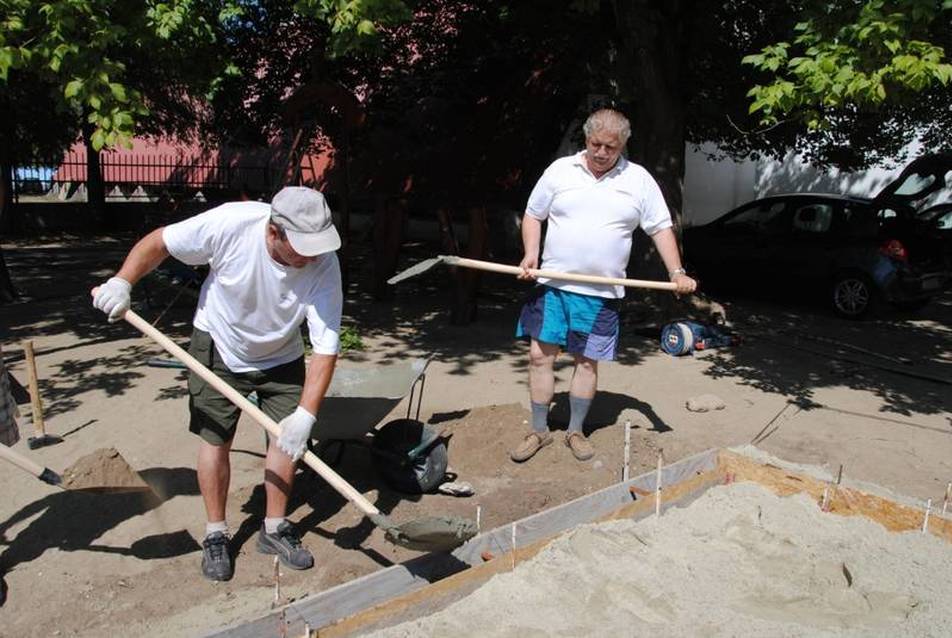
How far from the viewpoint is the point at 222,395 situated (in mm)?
3355

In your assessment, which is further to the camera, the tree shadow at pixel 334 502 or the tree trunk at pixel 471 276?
the tree trunk at pixel 471 276

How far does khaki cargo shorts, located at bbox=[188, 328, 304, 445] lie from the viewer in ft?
11.1

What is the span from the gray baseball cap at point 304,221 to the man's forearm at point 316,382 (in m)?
0.45

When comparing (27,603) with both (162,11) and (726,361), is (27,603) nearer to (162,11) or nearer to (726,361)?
(162,11)

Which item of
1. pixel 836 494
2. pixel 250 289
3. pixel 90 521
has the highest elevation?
pixel 250 289

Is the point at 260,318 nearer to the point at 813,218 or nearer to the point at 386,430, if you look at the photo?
the point at 386,430

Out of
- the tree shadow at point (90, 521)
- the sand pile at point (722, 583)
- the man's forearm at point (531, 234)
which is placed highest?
the man's forearm at point (531, 234)

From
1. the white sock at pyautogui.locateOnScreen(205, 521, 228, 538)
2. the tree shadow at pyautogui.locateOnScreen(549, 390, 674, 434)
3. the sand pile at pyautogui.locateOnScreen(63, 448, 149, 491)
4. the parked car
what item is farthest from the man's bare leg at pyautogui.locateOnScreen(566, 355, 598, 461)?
the parked car

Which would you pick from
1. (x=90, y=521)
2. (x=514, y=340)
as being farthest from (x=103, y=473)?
(x=514, y=340)

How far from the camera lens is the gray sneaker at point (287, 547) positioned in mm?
3447

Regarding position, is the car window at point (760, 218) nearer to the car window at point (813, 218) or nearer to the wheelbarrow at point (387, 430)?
the car window at point (813, 218)

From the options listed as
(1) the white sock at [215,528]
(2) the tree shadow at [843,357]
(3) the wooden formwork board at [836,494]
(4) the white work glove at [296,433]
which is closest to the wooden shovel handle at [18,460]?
(1) the white sock at [215,528]

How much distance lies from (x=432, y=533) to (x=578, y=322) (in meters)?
1.80

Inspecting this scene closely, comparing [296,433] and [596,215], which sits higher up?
[596,215]
